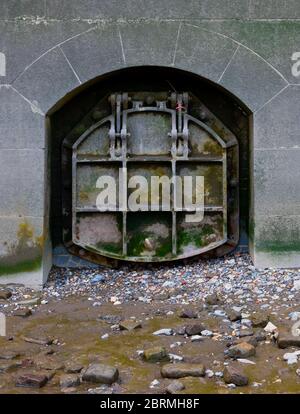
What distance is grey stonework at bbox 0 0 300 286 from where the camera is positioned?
5.57 meters

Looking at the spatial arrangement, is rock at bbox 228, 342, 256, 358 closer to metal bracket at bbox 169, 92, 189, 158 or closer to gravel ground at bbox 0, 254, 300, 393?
gravel ground at bbox 0, 254, 300, 393

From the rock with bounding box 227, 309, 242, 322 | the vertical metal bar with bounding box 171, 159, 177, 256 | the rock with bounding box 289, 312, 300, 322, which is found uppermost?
the vertical metal bar with bounding box 171, 159, 177, 256

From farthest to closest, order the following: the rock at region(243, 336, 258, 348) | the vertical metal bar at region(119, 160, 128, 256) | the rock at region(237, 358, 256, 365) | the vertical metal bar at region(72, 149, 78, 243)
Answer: the vertical metal bar at region(72, 149, 78, 243), the vertical metal bar at region(119, 160, 128, 256), the rock at region(243, 336, 258, 348), the rock at region(237, 358, 256, 365)

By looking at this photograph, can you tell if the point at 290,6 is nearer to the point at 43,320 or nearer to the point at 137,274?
the point at 137,274

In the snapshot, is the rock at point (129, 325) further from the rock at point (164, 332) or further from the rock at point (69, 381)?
the rock at point (69, 381)

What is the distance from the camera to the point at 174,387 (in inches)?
115

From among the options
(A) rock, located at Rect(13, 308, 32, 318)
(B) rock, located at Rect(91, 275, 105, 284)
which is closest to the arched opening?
(B) rock, located at Rect(91, 275, 105, 284)

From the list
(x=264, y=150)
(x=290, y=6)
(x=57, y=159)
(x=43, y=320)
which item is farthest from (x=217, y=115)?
(x=43, y=320)

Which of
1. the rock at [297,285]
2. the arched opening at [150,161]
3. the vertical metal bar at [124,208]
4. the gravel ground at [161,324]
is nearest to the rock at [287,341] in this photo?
the gravel ground at [161,324]

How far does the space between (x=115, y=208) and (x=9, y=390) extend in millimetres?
3118

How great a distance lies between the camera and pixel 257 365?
3.33 meters

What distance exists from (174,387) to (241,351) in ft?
2.41

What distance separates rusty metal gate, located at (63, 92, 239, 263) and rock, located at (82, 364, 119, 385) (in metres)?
2.79

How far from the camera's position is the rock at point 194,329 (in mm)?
3990
